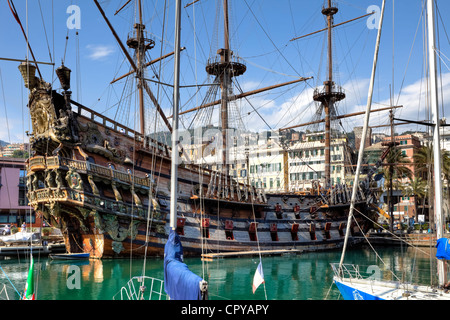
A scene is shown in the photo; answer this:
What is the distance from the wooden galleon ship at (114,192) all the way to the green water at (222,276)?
1906 millimetres

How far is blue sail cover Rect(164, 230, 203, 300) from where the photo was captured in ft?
27.3

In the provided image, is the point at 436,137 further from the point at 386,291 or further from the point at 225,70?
the point at 225,70

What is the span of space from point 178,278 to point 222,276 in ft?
52.8

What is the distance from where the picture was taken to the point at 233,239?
34.7m

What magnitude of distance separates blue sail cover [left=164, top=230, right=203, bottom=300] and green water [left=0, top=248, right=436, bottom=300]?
4.14m

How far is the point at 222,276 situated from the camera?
972 inches

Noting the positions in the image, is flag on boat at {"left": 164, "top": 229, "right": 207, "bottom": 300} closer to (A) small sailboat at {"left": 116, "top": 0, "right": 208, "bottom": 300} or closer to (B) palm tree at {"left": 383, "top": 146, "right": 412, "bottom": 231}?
(A) small sailboat at {"left": 116, "top": 0, "right": 208, "bottom": 300}

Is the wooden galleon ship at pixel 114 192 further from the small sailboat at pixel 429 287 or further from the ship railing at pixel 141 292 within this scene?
the small sailboat at pixel 429 287

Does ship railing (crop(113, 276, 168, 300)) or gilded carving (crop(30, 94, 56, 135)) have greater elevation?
gilded carving (crop(30, 94, 56, 135))

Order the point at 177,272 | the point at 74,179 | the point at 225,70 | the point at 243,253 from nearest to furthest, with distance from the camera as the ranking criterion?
the point at 177,272
the point at 74,179
the point at 243,253
the point at 225,70

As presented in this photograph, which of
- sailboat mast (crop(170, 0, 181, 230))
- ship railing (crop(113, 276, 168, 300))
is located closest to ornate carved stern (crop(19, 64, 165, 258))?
ship railing (crop(113, 276, 168, 300))

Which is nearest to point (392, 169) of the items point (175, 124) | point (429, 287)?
point (429, 287)
